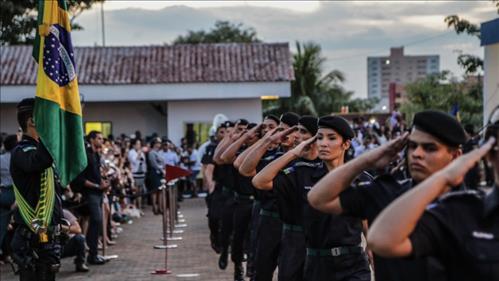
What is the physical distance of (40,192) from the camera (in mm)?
7898

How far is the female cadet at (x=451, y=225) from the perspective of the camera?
12.2 feet

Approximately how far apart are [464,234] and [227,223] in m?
9.57

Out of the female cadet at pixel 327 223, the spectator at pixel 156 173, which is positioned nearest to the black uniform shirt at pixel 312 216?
the female cadet at pixel 327 223

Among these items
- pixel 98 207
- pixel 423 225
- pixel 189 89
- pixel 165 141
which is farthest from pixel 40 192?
pixel 189 89

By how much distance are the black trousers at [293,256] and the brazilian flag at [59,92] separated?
1970 millimetres

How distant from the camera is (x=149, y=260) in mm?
15070

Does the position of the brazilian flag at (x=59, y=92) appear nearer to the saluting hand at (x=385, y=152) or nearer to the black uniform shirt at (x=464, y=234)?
the saluting hand at (x=385, y=152)

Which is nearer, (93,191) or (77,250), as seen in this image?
(77,250)

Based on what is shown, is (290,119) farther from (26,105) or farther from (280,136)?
(26,105)

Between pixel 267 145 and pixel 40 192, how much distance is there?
2210 mm

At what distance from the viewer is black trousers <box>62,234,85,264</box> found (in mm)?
13281

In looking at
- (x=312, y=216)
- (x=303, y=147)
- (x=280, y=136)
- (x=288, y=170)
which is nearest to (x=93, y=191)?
(x=280, y=136)

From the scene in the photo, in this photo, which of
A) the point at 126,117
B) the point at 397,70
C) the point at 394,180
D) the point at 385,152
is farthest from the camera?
the point at 397,70

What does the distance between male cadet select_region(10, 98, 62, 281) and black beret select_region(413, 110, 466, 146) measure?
166 inches
